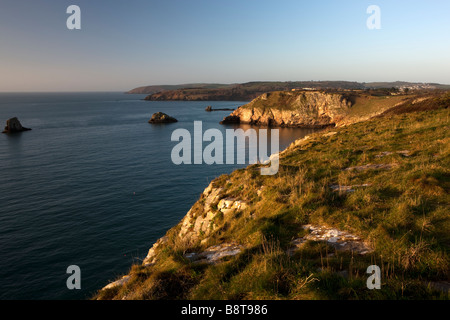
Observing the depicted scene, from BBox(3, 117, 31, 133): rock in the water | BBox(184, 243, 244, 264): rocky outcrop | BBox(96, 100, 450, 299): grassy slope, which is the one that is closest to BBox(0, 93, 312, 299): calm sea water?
BBox(184, 243, 244, 264): rocky outcrop

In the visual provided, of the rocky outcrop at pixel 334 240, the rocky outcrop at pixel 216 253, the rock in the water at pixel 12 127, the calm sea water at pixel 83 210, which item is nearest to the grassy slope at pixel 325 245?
the rocky outcrop at pixel 334 240

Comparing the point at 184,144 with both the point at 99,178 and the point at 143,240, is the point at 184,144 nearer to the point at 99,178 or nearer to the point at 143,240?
the point at 99,178

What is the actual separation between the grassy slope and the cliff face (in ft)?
338

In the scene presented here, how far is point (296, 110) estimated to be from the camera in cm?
11431

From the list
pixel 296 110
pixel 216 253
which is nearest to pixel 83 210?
pixel 216 253

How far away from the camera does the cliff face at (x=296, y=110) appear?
106312 millimetres

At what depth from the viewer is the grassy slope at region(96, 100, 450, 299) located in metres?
4.70

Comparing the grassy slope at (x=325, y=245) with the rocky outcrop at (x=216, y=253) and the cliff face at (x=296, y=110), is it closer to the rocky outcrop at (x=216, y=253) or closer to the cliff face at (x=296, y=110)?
the rocky outcrop at (x=216, y=253)

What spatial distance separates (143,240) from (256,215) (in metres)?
19.0

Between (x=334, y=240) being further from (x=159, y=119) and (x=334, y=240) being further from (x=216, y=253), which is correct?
(x=159, y=119)

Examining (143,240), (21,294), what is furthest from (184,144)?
(21,294)

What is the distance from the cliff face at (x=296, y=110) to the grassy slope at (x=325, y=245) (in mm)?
102934

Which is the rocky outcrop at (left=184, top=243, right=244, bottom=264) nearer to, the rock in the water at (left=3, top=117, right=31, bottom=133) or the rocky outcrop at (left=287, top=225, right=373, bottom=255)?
the rocky outcrop at (left=287, top=225, right=373, bottom=255)

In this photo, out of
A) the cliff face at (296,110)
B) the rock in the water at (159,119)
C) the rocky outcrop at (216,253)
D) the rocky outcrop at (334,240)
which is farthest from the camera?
the rock in the water at (159,119)
